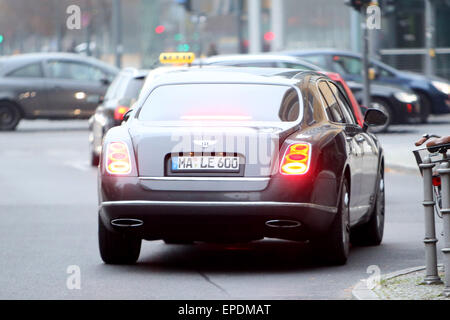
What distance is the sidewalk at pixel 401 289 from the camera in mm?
Answer: 7672

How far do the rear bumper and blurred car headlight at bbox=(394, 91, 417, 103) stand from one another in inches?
708

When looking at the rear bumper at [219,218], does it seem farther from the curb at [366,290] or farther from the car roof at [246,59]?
the car roof at [246,59]

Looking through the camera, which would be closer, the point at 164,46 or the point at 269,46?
the point at 269,46

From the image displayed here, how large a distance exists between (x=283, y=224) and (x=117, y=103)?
10.7 metres

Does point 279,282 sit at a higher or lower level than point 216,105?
lower

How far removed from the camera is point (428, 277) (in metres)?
8.17

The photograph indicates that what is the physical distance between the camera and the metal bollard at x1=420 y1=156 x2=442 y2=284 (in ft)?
26.2

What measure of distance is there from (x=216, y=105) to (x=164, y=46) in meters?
50.3

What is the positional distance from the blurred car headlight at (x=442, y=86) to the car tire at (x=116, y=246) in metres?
19.5

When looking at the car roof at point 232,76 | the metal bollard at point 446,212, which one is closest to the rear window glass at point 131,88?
the car roof at point 232,76

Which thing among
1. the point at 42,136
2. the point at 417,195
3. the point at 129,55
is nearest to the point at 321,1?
the point at 42,136

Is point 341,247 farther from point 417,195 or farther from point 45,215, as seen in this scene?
point 417,195

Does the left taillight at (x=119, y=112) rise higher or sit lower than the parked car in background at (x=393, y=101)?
higher
